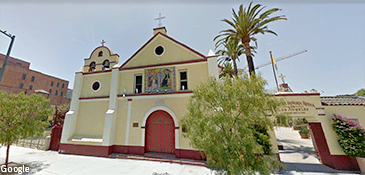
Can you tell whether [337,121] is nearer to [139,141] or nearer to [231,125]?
[231,125]

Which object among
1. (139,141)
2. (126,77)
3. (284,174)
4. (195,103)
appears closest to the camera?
(195,103)

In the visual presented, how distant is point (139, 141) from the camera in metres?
10.8

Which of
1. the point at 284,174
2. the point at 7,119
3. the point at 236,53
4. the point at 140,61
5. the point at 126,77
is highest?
the point at 236,53

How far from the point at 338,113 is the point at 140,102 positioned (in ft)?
46.1

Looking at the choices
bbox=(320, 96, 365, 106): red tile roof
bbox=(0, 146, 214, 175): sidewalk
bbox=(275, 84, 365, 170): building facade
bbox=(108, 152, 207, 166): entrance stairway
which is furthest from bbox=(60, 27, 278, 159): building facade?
bbox=(320, 96, 365, 106): red tile roof

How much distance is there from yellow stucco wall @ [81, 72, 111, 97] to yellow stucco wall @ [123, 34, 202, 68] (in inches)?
91.4

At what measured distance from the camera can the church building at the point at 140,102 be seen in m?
10.7

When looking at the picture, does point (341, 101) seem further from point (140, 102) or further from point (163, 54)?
point (140, 102)

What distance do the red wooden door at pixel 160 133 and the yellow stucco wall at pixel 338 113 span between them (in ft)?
33.2

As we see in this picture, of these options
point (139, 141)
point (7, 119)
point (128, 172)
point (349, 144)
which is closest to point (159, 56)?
point (139, 141)

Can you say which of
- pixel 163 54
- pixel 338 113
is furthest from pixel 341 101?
pixel 163 54

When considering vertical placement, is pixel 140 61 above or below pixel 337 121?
above

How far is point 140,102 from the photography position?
458 inches

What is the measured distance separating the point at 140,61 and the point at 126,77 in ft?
6.65
